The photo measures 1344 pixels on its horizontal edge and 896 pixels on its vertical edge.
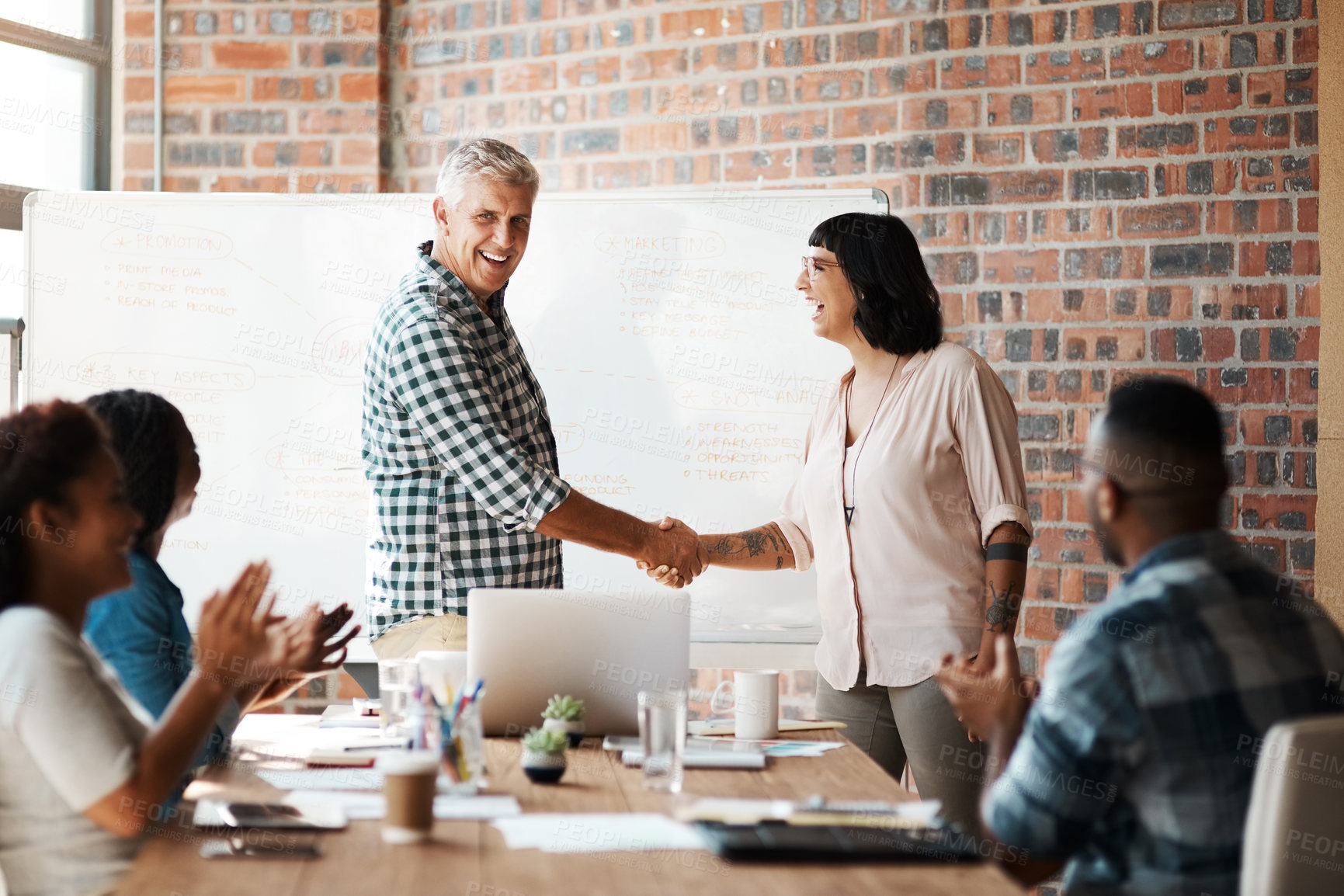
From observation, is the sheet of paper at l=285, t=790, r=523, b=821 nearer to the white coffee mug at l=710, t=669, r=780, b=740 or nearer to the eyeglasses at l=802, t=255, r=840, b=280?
the white coffee mug at l=710, t=669, r=780, b=740

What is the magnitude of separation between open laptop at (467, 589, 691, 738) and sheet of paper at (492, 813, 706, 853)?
1.49 ft

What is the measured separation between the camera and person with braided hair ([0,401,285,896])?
1.27 metres

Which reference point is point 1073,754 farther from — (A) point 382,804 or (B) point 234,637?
(B) point 234,637

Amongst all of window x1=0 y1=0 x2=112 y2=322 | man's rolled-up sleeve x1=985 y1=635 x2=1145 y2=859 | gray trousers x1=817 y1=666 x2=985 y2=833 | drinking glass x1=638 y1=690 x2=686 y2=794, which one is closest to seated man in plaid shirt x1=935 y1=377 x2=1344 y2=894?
man's rolled-up sleeve x1=985 y1=635 x2=1145 y2=859

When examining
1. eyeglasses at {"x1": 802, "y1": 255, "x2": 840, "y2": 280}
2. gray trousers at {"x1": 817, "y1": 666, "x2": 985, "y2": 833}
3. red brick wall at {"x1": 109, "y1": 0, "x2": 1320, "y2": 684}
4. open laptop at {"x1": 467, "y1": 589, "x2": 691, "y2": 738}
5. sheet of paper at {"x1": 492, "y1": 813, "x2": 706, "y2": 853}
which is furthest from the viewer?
red brick wall at {"x1": 109, "y1": 0, "x2": 1320, "y2": 684}

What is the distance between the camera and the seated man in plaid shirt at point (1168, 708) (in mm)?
1261

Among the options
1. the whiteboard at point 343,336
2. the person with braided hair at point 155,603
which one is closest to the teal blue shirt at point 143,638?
the person with braided hair at point 155,603

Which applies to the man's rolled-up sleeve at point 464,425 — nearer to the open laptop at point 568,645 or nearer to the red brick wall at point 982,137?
the open laptop at point 568,645

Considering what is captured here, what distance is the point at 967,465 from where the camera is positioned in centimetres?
231

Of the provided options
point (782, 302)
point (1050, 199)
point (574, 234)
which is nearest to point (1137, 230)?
point (1050, 199)

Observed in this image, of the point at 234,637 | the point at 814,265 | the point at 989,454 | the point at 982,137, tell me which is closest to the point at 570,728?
the point at 234,637

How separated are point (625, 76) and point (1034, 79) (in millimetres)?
1166

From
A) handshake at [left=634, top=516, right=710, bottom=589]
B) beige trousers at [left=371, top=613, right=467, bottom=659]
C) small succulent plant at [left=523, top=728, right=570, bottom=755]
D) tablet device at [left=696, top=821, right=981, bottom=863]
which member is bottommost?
tablet device at [left=696, top=821, right=981, bottom=863]

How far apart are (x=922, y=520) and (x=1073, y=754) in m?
1.05
